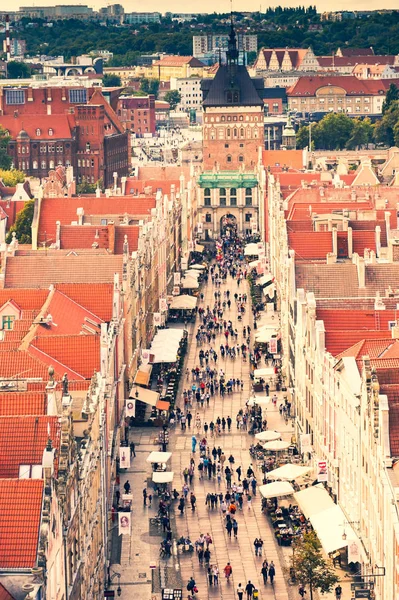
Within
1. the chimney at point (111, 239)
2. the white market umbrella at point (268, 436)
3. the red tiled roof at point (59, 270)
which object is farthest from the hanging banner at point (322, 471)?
the chimney at point (111, 239)

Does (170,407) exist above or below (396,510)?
below

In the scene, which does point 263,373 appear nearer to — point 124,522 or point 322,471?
point 322,471

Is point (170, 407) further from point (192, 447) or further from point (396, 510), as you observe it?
point (396, 510)

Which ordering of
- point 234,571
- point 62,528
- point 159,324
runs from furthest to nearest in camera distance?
1. point 159,324
2. point 234,571
3. point 62,528

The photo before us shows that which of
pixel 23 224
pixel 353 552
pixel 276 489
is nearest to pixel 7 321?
pixel 276 489

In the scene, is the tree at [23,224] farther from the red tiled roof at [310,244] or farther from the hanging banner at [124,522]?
the hanging banner at [124,522]

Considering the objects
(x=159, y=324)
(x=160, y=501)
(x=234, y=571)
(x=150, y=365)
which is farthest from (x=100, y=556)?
(x=159, y=324)

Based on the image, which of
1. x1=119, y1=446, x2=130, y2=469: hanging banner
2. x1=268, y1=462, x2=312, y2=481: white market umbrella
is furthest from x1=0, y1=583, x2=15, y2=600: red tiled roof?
x1=119, y1=446, x2=130, y2=469: hanging banner
